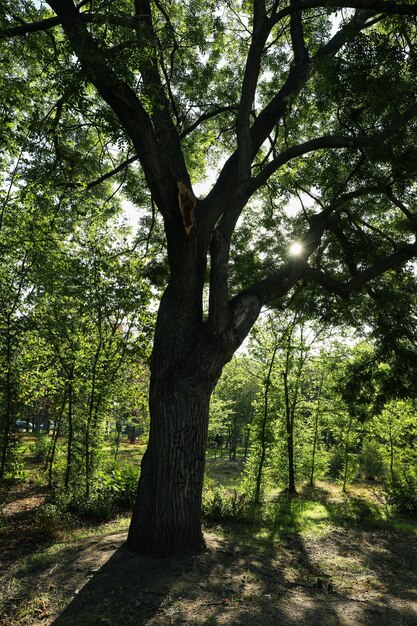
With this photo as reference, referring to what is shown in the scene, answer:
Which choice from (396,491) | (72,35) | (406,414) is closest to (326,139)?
(72,35)

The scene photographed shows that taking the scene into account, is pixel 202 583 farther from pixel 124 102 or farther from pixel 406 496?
pixel 406 496

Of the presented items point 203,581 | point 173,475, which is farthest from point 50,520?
point 203,581

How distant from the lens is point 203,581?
13.8 feet

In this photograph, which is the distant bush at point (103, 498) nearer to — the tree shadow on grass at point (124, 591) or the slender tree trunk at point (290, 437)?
the tree shadow on grass at point (124, 591)

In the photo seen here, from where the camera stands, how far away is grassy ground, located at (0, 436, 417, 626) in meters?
3.56

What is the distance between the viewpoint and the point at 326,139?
17.9 ft

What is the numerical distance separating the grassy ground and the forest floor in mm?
12

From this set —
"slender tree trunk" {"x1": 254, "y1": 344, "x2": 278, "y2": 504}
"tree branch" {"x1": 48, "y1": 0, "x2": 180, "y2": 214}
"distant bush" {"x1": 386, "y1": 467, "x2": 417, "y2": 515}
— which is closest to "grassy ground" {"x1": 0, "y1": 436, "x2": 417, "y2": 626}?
"tree branch" {"x1": 48, "y1": 0, "x2": 180, "y2": 214}

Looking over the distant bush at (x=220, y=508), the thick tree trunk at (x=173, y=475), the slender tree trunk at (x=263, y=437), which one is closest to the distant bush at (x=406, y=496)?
the slender tree trunk at (x=263, y=437)

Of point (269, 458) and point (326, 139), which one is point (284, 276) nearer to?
A: point (326, 139)

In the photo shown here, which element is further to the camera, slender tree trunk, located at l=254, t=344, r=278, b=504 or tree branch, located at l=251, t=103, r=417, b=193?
slender tree trunk, located at l=254, t=344, r=278, b=504

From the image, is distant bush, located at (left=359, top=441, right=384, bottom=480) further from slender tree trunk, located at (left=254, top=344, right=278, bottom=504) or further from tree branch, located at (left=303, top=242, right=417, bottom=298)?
tree branch, located at (left=303, top=242, right=417, bottom=298)

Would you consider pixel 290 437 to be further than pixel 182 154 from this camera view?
Yes

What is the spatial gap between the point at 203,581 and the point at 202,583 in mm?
49
